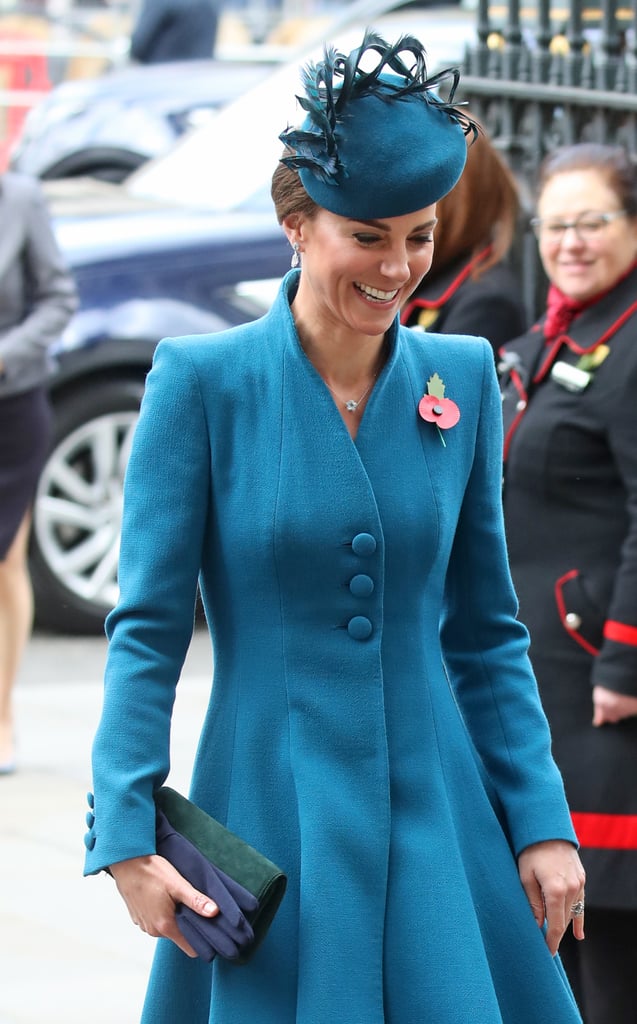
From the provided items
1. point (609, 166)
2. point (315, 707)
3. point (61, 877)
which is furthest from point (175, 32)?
point (315, 707)

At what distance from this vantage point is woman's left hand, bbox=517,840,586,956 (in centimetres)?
259

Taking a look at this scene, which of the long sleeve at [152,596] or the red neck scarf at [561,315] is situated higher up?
the long sleeve at [152,596]

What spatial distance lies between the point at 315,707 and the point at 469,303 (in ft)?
7.26

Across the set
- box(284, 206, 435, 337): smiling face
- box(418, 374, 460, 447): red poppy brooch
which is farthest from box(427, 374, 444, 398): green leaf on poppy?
box(284, 206, 435, 337): smiling face

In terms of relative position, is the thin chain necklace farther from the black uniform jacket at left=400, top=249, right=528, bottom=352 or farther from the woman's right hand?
the black uniform jacket at left=400, top=249, right=528, bottom=352

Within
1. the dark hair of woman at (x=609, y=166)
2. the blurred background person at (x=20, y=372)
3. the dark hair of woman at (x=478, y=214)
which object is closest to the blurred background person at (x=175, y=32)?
the blurred background person at (x=20, y=372)

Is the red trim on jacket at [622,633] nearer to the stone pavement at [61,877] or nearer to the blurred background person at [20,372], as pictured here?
the stone pavement at [61,877]

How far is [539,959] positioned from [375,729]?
37 centimetres

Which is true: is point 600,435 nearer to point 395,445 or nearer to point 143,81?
point 395,445

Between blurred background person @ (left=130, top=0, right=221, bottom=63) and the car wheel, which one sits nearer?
the car wheel

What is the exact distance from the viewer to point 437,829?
2518 millimetres

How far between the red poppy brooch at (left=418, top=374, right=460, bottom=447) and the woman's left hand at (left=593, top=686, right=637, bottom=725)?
1.19 metres

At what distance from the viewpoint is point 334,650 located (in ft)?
8.22

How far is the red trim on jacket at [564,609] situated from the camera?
3.77 m
